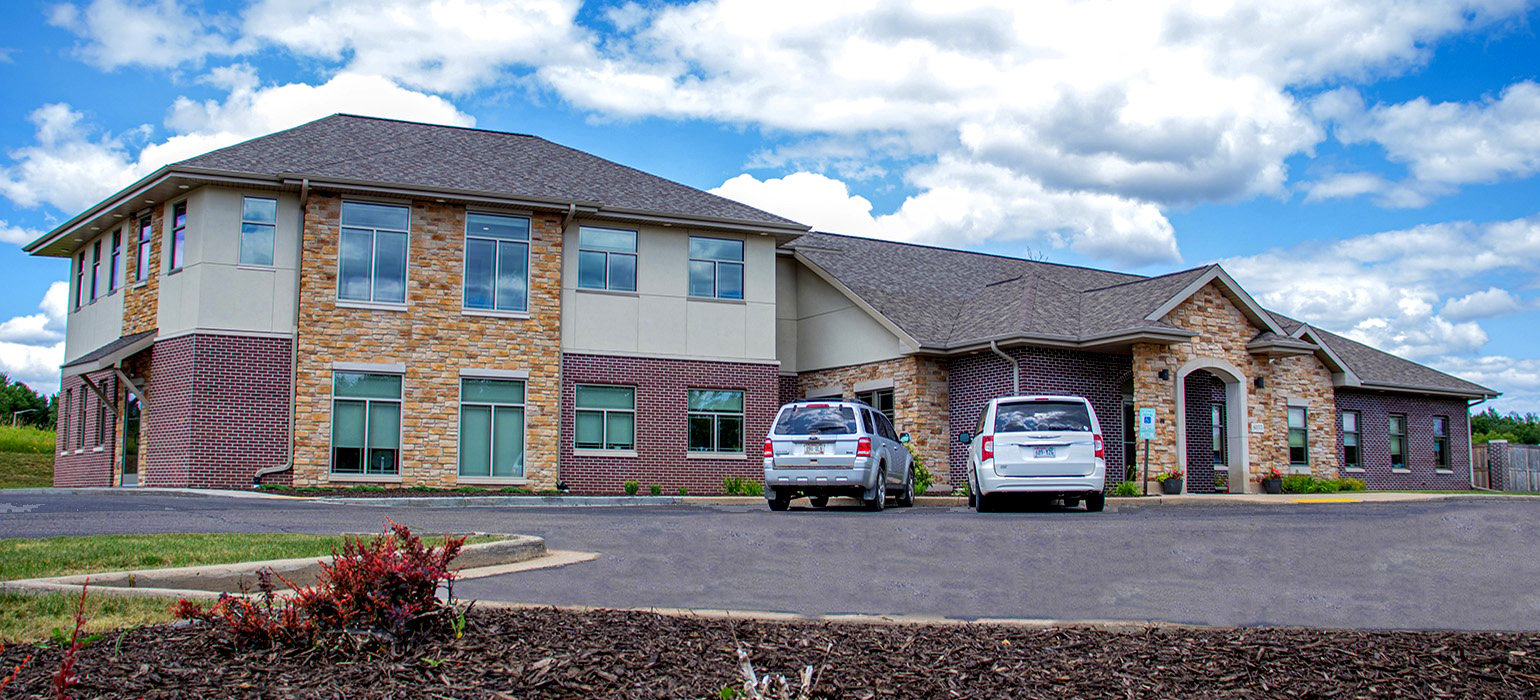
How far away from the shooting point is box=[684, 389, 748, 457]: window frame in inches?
1048

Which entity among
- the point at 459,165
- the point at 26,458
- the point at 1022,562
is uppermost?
the point at 459,165

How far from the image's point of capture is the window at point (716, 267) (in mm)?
27094

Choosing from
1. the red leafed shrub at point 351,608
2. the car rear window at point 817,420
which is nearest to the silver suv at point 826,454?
the car rear window at point 817,420

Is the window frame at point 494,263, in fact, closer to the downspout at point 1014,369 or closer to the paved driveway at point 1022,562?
the paved driveway at point 1022,562

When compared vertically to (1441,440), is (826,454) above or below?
below

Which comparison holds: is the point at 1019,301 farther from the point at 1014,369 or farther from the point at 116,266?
the point at 116,266

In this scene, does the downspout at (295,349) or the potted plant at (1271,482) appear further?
the potted plant at (1271,482)

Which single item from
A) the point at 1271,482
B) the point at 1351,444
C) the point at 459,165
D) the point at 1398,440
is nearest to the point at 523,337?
the point at 459,165

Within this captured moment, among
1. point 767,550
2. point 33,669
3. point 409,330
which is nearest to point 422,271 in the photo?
point 409,330

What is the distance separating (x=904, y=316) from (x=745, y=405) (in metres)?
4.02

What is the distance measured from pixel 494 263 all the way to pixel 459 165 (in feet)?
8.73

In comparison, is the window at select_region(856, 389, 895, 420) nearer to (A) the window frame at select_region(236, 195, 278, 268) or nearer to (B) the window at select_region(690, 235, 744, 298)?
(B) the window at select_region(690, 235, 744, 298)

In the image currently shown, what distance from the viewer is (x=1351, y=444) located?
1277 inches

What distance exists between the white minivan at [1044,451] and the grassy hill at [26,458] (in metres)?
25.7
